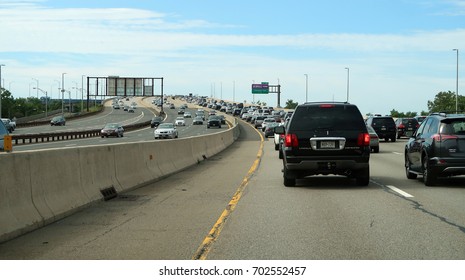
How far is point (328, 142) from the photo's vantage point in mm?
15250

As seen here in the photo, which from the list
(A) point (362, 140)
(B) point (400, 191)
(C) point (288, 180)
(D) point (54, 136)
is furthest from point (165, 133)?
(B) point (400, 191)

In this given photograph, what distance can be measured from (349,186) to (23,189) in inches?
341

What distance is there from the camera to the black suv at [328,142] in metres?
15.2

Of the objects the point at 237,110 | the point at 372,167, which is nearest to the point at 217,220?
the point at 372,167

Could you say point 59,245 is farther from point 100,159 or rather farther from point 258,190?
point 258,190

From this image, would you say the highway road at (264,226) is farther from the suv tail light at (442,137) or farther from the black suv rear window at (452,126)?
the black suv rear window at (452,126)

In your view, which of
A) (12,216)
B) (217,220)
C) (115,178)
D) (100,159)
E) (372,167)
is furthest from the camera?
(372,167)

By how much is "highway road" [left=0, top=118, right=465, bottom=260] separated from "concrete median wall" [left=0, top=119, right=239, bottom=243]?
24cm

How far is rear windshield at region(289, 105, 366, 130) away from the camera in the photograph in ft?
50.8

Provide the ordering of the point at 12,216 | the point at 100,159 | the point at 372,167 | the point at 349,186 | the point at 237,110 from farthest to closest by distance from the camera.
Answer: the point at 237,110 < the point at 372,167 < the point at 349,186 < the point at 100,159 < the point at 12,216

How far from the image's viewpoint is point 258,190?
50.2ft

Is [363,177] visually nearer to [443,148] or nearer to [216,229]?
[443,148]

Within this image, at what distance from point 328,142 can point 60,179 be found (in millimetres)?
6518

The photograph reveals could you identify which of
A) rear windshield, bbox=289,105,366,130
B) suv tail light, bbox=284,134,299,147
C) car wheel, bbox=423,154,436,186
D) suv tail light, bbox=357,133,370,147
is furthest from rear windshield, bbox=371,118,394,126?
suv tail light, bbox=284,134,299,147
